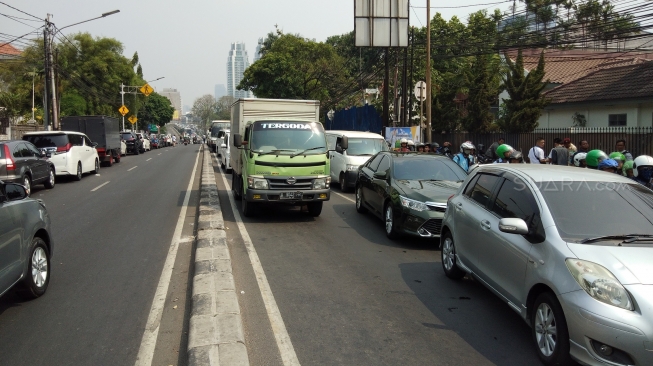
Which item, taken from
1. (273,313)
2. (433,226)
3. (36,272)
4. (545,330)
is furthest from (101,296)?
(433,226)

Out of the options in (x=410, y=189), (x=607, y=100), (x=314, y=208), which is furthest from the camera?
(x=607, y=100)

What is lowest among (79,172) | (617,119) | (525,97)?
(79,172)

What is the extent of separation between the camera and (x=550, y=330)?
455 cm

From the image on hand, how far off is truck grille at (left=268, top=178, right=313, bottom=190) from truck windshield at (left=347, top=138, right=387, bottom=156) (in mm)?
5950

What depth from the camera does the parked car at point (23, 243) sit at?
5.34 m

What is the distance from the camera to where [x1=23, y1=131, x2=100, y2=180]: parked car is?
19.3 meters

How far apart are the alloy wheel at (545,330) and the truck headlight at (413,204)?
4383 millimetres

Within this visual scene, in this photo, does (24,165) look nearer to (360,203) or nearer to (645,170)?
(360,203)

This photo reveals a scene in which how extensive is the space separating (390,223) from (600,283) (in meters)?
5.67

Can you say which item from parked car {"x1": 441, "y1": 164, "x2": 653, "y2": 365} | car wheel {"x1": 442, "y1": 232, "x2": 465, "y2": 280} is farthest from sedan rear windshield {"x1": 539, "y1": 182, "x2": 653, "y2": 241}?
car wheel {"x1": 442, "y1": 232, "x2": 465, "y2": 280}

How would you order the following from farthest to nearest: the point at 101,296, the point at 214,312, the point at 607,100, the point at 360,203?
1. the point at 607,100
2. the point at 360,203
3. the point at 101,296
4. the point at 214,312

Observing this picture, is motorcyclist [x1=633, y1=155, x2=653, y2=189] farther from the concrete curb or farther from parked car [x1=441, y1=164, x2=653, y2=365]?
the concrete curb

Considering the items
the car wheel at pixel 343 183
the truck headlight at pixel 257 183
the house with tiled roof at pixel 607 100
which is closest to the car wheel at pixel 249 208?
the truck headlight at pixel 257 183

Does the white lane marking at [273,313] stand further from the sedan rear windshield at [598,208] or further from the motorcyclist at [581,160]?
the motorcyclist at [581,160]
